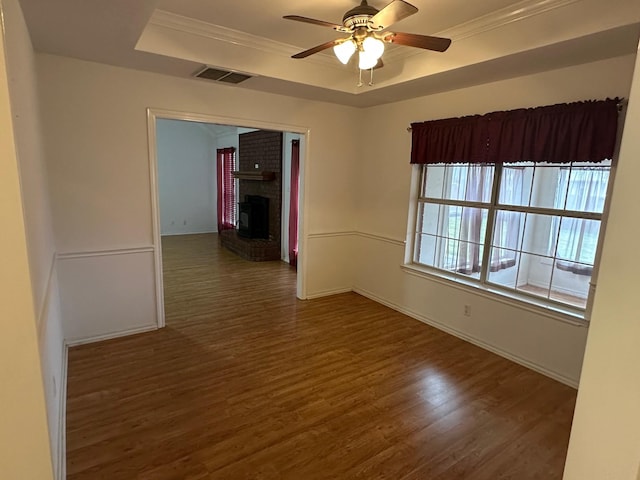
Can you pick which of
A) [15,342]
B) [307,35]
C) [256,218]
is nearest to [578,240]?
[307,35]

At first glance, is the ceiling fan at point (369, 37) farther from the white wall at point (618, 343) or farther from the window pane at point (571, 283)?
the window pane at point (571, 283)

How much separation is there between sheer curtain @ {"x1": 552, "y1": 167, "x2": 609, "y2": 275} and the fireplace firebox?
4.99 m

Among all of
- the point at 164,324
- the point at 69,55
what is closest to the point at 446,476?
the point at 164,324

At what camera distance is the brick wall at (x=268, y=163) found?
6523 mm

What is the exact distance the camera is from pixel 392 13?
6.36ft

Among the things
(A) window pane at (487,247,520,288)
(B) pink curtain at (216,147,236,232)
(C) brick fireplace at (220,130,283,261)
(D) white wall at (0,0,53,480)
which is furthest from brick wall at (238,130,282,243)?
(D) white wall at (0,0,53,480)

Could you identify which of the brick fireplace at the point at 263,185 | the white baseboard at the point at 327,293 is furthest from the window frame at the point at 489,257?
the brick fireplace at the point at 263,185

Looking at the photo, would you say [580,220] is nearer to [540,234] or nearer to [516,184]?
[540,234]

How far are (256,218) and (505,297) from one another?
4870 millimetres

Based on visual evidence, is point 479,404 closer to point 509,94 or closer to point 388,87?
point 509,94

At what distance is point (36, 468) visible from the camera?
1.00m

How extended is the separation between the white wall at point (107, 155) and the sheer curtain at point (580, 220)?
114 inches

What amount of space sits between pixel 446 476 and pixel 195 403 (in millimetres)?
1665

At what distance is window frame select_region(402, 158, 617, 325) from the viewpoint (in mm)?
2727
